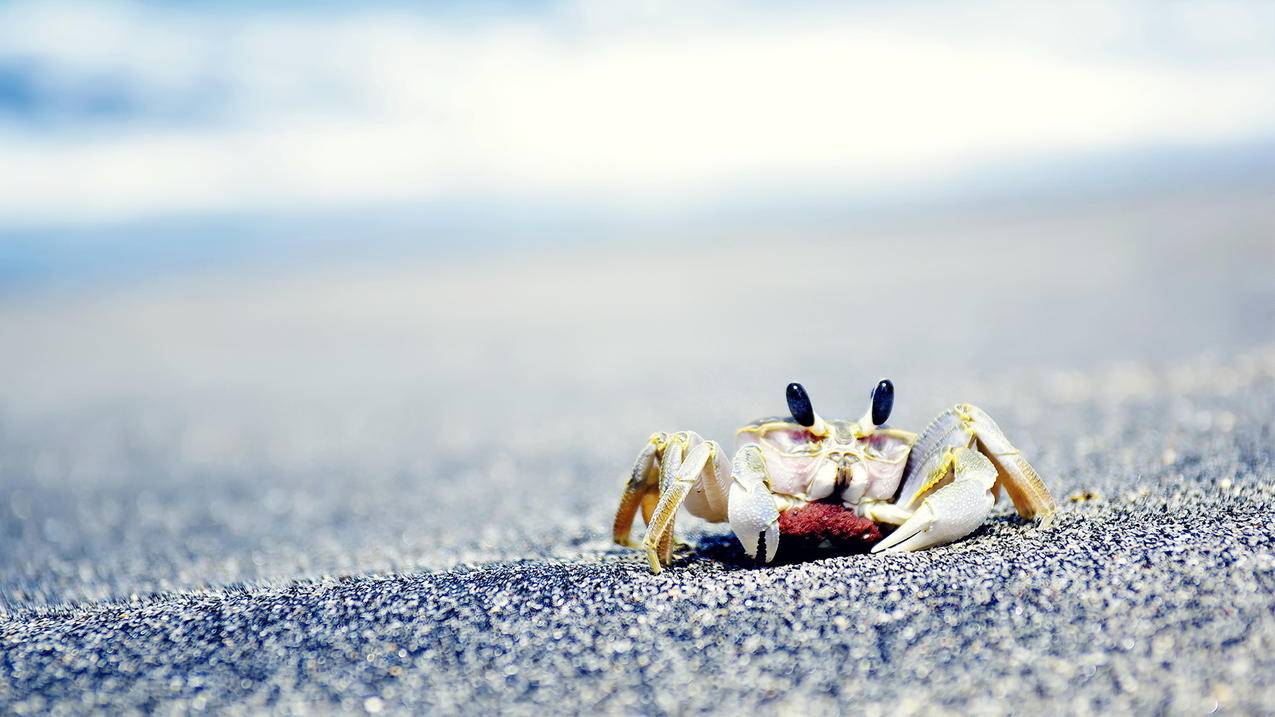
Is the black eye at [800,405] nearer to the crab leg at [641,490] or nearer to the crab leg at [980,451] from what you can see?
the crab leg at [980,451]

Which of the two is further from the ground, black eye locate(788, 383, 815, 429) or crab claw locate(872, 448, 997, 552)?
black eye locate(788, 383, 815, 429)

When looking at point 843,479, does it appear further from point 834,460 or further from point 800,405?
point 800,405

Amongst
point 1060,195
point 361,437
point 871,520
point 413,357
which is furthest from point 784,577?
point 1060,195

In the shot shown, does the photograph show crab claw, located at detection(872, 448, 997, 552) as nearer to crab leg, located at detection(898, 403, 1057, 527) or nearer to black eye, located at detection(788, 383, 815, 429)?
crab leg, located at detection(898, 403, 1057, 527)

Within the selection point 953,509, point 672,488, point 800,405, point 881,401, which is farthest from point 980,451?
point 672,488

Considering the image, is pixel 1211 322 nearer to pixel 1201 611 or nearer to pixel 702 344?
pixel 702 344

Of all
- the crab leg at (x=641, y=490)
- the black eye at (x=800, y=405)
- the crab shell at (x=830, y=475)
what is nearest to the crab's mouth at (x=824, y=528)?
the crab shell at (x=830, y=475)

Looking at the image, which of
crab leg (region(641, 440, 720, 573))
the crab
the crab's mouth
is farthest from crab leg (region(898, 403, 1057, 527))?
crab leg (region(641, 440, 720, 573))
